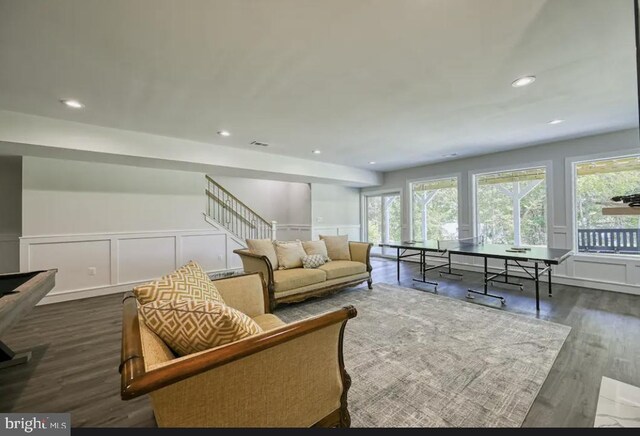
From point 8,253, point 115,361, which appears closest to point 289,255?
point 115,361

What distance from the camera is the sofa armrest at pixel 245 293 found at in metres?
2.09

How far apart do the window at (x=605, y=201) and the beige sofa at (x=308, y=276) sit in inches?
144

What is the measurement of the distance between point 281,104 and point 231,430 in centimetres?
287

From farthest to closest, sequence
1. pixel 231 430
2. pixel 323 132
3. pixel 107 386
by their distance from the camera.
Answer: pixel 323 132 → pixel 107 386 → pixel 231 430

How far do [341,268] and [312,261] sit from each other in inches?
18.2

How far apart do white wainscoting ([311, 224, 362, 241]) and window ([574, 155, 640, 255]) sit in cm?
493

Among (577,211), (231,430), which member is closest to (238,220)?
(231,430)

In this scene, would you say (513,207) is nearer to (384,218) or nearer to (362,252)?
(384,218)

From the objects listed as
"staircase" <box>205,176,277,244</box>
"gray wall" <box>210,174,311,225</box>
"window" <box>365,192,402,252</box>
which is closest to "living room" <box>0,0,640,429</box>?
"staircase" <box>205,176,277,244</box>

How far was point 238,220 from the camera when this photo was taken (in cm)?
721

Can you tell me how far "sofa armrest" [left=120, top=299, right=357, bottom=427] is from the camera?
2.88 ft

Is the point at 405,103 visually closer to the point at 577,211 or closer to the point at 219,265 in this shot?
the point at 577,211

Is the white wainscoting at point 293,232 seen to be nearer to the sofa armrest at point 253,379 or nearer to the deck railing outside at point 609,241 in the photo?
the deck railing outside at point 609,241

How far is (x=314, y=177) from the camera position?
6020 mm
